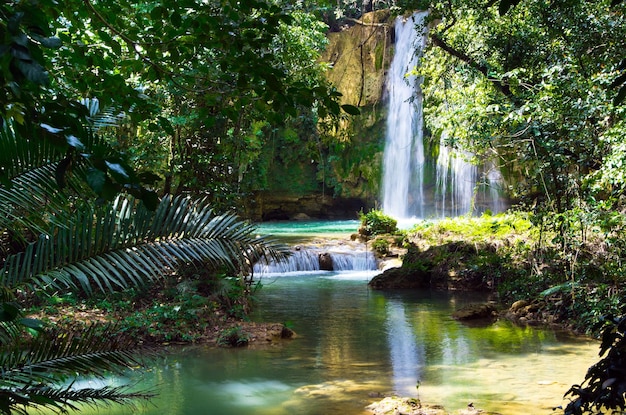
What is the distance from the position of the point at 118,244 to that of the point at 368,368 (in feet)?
14.0

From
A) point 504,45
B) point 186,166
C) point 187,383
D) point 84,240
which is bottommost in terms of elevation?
point 187,383

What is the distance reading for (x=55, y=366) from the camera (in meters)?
3.38

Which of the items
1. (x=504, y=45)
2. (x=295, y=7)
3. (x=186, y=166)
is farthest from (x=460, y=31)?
(x=186, y=166)

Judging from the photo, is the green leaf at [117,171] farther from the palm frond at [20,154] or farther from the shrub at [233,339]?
the shrub at [233,339]

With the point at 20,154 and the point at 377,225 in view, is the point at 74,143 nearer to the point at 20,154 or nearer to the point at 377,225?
the point at 20,154

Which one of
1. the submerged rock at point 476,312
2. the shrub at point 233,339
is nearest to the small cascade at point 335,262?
the submerged rock at point 476,312

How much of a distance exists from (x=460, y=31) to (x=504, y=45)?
1.10m

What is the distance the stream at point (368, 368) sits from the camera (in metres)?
6.18

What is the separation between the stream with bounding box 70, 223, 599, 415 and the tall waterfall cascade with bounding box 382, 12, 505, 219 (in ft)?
52.4

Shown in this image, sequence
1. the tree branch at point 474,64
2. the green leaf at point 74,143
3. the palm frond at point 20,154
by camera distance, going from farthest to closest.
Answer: the tree branch at point 474,64 < the palm frond at point 20,154 < the green leaf at point 74,143

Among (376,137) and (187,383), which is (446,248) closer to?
(187,383)

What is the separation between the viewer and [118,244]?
3.97 m

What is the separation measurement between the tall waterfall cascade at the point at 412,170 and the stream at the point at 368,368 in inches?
629

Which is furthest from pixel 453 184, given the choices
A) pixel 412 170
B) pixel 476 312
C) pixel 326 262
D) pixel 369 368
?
pixel 369 368
